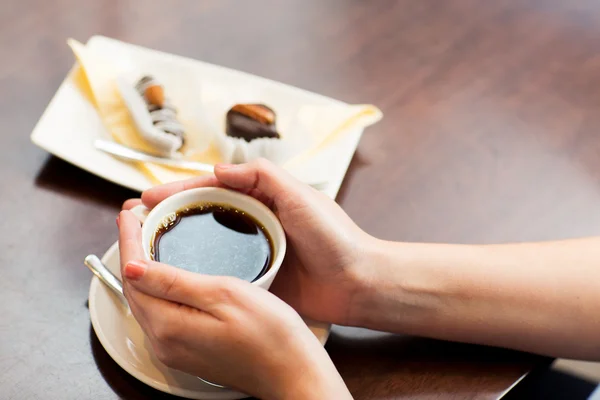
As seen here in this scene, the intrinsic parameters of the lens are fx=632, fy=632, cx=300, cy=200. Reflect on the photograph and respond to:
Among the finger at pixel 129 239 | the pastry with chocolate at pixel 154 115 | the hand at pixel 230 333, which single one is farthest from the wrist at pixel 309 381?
the pastry with chocolate at pixel 154 115

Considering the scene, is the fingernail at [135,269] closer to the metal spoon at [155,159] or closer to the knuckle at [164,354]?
the knuckle at [164,354]

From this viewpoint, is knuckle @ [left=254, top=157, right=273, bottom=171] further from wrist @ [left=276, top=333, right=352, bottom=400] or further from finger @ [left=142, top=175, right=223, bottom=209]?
wrist @ [left=276, top=333, right=352, bottom=400]

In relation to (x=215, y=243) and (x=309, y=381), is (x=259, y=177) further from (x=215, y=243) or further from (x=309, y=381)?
(x=309, y=381)

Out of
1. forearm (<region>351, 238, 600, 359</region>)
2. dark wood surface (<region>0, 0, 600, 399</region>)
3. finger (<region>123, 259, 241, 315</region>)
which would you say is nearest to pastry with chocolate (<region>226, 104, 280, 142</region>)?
dark wood surface (<region>0, 0, 600, 399</region>)

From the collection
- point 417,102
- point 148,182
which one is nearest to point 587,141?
point 417,102

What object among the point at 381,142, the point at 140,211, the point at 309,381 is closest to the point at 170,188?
the point at 140,211
